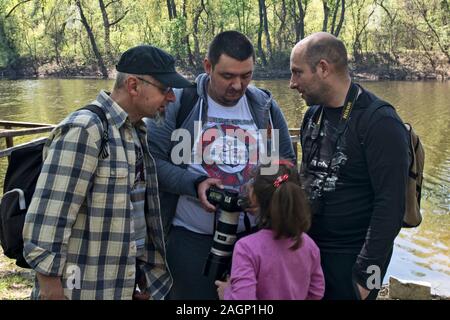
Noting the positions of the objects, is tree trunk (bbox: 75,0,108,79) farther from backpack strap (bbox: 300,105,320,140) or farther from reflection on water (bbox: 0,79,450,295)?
backpack strap (bbox: 300,105,320,140)

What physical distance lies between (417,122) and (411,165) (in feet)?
50.9

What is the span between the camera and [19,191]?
215 cm

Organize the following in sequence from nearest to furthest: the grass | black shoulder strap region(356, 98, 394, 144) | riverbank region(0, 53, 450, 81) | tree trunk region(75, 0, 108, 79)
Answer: black shoulder strap region(356, 98, 394, 144)
the grass
riverbank region(0, 53, 450, 81)
tree trunk region(75, 0, 108, 79)

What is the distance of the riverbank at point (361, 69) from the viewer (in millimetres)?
34997

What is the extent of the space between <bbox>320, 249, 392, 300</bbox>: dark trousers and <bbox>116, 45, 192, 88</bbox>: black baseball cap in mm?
1076

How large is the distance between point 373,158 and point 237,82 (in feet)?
2.51

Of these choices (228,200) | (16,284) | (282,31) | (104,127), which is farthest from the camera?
(282,31)

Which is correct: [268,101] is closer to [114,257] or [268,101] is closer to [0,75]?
[114,257]

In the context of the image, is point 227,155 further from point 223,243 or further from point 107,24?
point 107,24

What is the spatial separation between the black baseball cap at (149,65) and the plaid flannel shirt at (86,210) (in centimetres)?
16

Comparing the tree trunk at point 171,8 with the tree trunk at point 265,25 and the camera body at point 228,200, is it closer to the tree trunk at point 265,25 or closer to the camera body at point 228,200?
the tree trunk at point 265,25

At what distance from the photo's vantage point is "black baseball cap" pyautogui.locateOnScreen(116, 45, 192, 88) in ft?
7.46

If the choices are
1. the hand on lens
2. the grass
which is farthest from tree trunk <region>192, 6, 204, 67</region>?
the hand on lens

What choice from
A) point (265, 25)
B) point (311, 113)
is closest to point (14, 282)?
point (311, 113)
